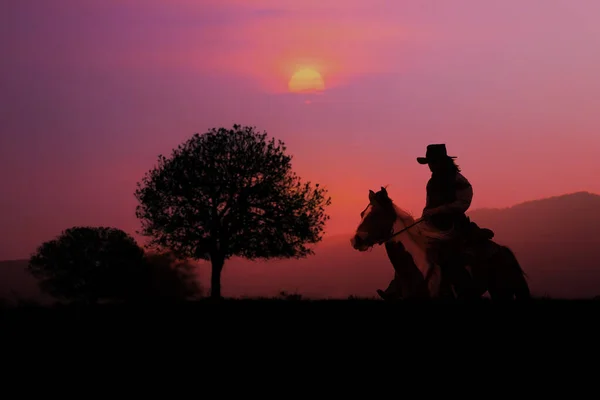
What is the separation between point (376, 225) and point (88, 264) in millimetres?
38770

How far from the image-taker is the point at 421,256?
1659 centimetres

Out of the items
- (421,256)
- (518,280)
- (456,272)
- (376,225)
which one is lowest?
(518,280)

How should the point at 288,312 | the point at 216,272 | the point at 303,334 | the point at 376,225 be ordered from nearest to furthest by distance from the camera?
1. the point at 303,334
2. the point at 288,312
3. the point at 376,225
4. the point at 216,272

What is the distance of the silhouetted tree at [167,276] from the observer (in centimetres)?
5334

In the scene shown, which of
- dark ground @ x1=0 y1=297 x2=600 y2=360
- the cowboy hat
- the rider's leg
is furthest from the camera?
the cowboy hat

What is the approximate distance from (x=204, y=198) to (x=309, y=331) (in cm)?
3253

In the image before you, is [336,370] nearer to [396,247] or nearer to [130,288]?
[396,247]

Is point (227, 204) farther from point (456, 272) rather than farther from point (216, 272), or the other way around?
point (456, 272)

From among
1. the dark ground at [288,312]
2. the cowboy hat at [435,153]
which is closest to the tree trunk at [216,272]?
the dark ground at [288,312]

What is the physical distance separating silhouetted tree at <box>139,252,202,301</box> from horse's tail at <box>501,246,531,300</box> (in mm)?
37253

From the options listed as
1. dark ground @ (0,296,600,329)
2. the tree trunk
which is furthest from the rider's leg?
the tree trunk

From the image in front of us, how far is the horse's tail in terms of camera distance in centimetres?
1630


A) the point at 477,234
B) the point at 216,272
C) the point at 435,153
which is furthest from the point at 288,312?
the point at 216,272

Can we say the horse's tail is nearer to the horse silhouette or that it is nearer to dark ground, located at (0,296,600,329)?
the horse silhouette
